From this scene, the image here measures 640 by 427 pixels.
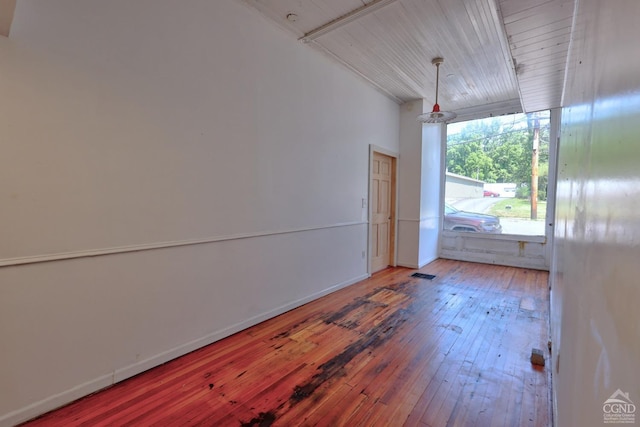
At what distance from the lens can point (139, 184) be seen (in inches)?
80.4

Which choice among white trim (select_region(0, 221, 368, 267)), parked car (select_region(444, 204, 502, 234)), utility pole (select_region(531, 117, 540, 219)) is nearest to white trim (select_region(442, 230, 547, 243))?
parked car (select_region(444, 204, 502, 234))

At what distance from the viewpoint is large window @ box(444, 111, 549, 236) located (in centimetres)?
509

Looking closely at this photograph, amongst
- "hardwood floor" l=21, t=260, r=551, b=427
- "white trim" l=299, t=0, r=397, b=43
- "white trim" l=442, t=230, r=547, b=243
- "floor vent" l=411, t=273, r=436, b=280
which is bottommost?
"hardwood floor" l=21, t=260, r=551, b=427

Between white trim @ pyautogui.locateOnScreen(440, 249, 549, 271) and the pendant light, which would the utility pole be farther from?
the pendant light

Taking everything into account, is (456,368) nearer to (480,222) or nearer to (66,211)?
(66,211)

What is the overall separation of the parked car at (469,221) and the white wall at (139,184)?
4036 mm

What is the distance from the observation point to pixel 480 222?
18.6ft

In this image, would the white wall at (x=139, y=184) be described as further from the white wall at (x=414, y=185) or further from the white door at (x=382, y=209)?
the white wall at (x=414, y=185)

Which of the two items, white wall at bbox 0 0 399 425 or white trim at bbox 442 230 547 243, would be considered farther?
white trim at bbox 442 230 547 243

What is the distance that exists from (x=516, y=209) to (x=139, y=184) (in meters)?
6.02

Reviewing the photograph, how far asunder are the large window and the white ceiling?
33.3 inches

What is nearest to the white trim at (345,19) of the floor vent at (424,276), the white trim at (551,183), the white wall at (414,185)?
the white wall at (414,185)

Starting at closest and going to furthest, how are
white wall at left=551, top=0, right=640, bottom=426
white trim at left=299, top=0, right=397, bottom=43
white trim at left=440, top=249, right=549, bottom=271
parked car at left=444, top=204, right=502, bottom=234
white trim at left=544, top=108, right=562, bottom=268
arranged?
white wall at left=551, top=0, right=640, bottom=426 < white trim at left=299, top=0, right=397, bottom=43 < white trim at left=544, top=108, right=562, bottom=268 < white trim at left=440, top=249, right=549, bottom=271 < parked car at left=444, top=204, right=502, bottom=234

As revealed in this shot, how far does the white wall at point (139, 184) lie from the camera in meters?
1.63
